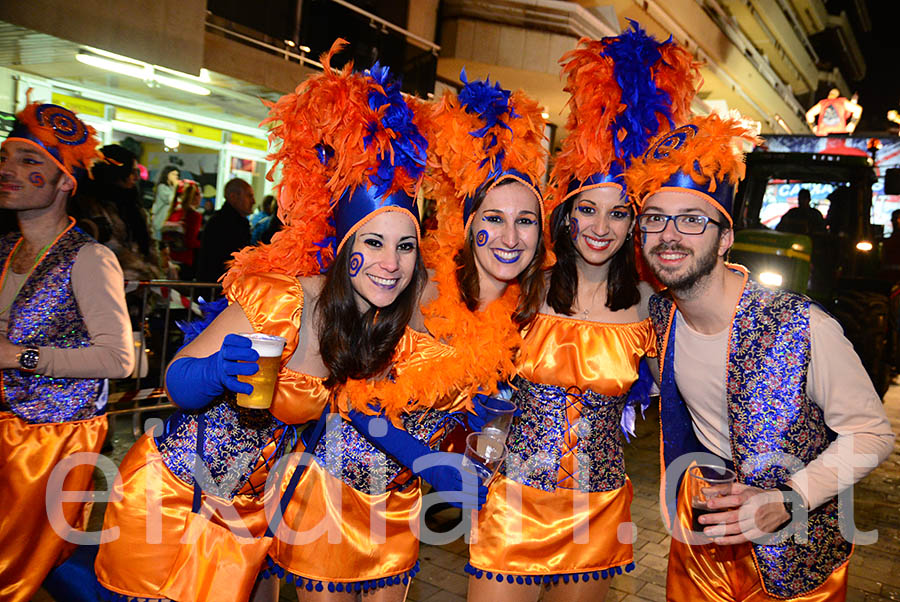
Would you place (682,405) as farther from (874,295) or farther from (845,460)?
(874,295)

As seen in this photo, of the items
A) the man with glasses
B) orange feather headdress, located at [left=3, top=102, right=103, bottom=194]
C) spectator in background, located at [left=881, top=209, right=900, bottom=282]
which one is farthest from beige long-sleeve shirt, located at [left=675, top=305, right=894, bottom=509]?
spectator in background, located at [left=881, top=209, right=900, bottom=282]

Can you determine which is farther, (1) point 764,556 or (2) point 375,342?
(2) point 375,342

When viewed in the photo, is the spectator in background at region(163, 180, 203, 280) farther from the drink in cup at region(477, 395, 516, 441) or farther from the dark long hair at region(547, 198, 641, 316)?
the drink in cup at region(477, 395, 516, 441)

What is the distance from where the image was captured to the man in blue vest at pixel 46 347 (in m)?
2.54

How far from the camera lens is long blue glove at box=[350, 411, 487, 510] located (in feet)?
6.63

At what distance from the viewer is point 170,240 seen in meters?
7.58

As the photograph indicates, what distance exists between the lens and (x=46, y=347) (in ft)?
8.39

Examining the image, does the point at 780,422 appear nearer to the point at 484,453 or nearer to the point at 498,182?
the point at 484,453

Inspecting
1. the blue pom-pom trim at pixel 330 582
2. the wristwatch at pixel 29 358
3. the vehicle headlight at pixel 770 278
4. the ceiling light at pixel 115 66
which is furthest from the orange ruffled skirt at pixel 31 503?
the vehicle headlight at pixel 770 278

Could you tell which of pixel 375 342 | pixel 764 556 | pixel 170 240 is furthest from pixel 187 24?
pixel 764 556

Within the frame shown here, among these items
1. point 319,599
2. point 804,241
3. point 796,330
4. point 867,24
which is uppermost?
point 867,24

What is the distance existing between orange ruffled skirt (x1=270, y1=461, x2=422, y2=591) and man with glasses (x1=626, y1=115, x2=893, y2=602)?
107cm

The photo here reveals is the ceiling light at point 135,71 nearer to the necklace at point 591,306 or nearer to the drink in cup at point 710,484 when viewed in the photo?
the necklace at point 591,306

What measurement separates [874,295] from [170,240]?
343 inches
